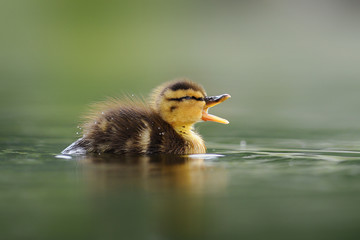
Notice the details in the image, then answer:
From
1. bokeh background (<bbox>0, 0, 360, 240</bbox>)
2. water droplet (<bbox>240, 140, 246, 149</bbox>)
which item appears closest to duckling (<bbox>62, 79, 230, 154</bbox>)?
→ bokeh background (<bbox>0, 0, 360, 240</bbox>)

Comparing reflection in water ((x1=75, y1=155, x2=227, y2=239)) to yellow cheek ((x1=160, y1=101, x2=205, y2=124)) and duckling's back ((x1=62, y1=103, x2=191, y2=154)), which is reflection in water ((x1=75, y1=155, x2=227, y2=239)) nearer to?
A: duckling's back ((x1=62, y1=103, x2=191, y2=154))

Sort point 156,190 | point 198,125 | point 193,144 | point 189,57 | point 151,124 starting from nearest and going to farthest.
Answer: point 156,190 → point 151,124 → point 193,144 → point 198,125 → point 189,57

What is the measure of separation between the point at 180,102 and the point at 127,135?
602mm

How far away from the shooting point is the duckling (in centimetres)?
602

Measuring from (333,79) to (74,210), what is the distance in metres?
12.8

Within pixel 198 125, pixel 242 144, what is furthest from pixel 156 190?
pixel 198 125

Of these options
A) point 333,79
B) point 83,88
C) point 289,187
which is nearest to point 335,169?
point 289,187

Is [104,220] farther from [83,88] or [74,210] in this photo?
[83,88]

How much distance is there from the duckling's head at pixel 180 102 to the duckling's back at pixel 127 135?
0.44ft

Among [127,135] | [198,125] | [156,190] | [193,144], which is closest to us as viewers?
[156,190]

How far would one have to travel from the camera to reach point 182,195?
4.45 metres

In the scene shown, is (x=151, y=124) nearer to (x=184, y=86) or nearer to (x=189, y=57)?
(x=184, y=86)

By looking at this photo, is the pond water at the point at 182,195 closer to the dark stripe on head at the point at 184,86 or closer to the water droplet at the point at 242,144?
the water droplet at the point at 242,144

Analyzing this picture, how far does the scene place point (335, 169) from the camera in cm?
542
